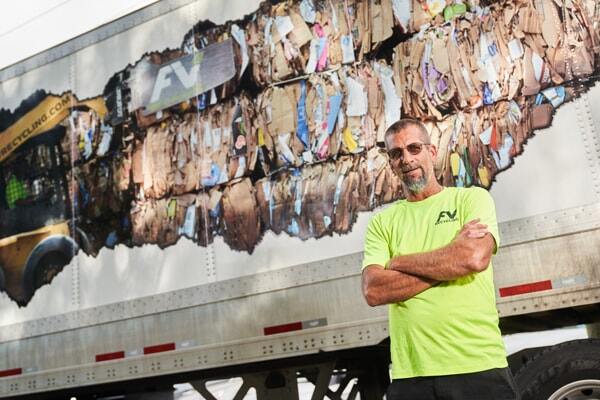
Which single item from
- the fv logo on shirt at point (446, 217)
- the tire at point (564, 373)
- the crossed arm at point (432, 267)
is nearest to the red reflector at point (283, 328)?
the tire at point (564, 373)

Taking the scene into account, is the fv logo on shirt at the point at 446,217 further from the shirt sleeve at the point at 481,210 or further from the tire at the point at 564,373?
the tire at the point at 564,373

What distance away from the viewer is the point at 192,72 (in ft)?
19.1

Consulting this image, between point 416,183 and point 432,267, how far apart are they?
17.0 inches

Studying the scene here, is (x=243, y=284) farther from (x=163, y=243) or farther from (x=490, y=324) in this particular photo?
(x=490, y=324)

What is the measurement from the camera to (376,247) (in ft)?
9.48

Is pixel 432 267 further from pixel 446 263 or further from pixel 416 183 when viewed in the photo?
pixel 416 183

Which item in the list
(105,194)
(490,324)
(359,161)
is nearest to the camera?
(490,324)

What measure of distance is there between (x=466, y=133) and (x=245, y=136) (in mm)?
1757

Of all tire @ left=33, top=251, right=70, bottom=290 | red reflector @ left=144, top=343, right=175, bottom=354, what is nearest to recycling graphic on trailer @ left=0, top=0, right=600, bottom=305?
tire @ left=33, top=251, right=70, bottom=290

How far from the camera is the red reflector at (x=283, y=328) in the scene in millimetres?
5129

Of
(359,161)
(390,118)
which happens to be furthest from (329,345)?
(390,118)

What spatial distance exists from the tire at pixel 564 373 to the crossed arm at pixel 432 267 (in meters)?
2.23

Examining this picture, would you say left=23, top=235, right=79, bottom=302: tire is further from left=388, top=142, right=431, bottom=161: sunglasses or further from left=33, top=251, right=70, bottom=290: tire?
left=388, top=142, right=431, bottom=161: sunglasses

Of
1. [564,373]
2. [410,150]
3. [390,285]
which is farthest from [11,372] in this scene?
[410,150]
